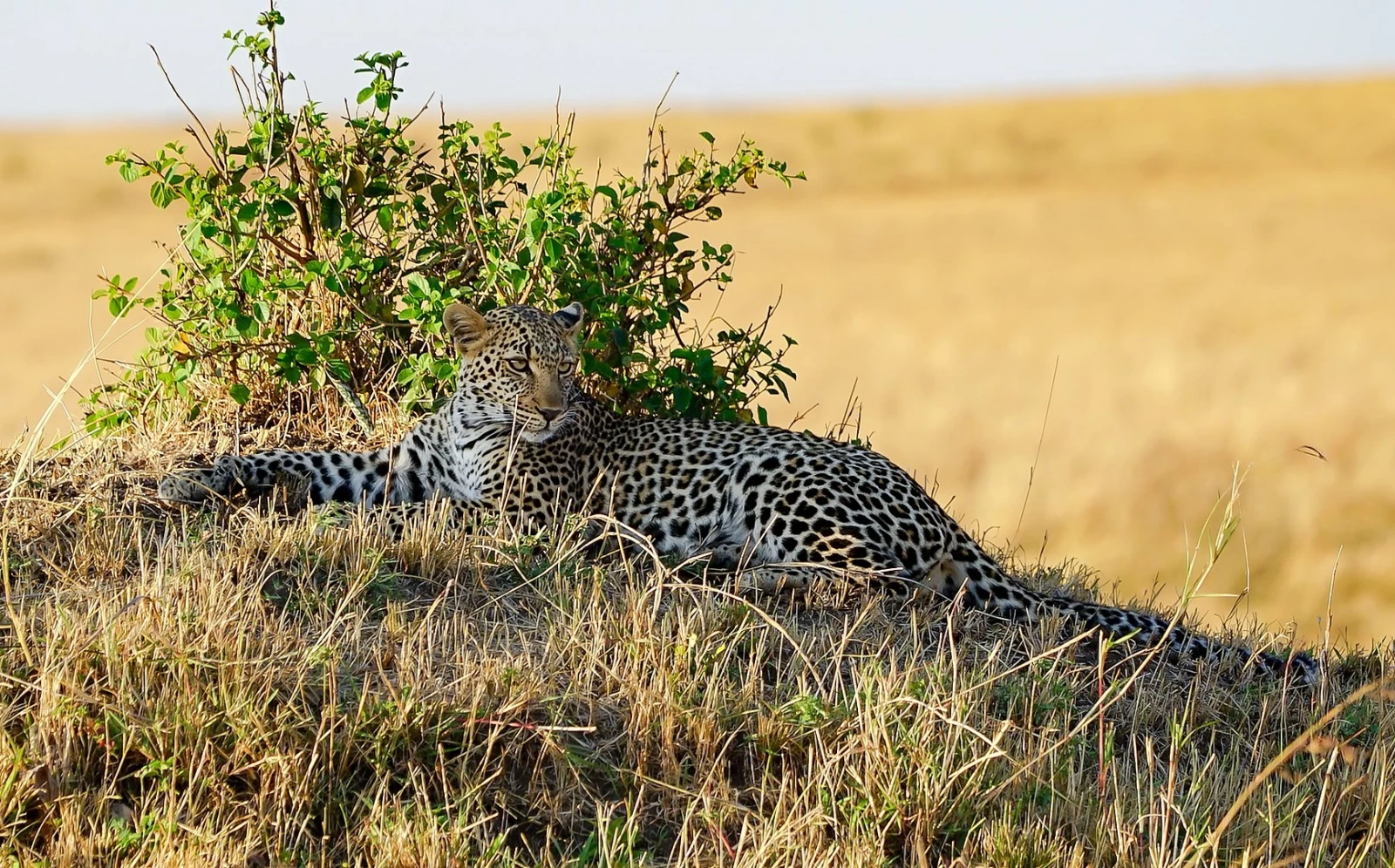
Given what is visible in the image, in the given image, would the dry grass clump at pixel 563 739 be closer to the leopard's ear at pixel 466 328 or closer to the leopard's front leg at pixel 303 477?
the leopard's front leg at pixel 303 477

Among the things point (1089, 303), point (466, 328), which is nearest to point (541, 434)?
point (466, 328)

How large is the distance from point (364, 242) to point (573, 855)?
4442 millimetres

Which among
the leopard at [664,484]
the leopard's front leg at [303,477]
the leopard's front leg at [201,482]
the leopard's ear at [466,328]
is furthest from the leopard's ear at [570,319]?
the leopard's front leg at [201,482]

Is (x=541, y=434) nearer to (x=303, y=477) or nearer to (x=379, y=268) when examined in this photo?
(x=303, y=477)

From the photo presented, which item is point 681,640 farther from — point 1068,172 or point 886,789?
point 1068,172

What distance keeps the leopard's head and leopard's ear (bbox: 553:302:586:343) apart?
0.01 metres

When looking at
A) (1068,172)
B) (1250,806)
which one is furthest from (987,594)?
(1068,172)

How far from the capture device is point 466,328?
7.07 m

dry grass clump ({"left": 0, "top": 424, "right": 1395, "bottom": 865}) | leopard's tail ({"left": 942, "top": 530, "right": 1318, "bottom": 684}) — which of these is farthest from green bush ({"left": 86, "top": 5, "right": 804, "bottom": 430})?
dry grass clump ({"left": 0, "top": 424, "right": 1395, "bottom": 865})

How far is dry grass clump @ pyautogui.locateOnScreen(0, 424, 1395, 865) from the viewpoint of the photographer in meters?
4.48

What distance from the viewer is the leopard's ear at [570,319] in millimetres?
7199

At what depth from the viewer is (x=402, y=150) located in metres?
8.16

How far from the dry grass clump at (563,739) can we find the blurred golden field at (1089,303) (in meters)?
1.21

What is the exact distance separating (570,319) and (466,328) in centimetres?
49
